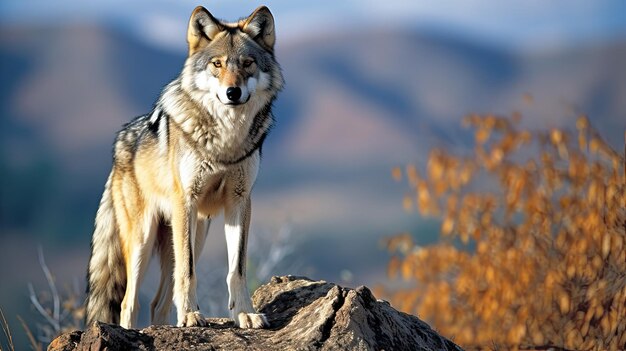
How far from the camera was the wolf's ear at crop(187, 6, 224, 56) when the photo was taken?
5785mm

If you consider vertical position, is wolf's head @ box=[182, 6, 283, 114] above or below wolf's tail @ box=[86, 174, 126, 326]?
above

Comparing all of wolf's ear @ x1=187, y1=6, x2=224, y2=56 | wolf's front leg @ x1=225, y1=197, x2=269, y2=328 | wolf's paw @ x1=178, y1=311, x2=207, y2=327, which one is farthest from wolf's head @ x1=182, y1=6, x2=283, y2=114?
wolf's paw @ x1=178, y1=311, x2=207, y2=327

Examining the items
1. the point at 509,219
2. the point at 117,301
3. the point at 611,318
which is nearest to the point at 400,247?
the point at 509,219

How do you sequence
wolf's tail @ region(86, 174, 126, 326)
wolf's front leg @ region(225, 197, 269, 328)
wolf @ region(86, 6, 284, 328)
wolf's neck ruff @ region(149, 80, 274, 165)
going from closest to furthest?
wolf's front leg @ region(225, 197, 269, 328)
wolf @ region(86, 6, 284, 328)
wolf's neck ruff @ region(149, 80, 274, 165)
wolf's tail @ region(86, 174, 126, 326)

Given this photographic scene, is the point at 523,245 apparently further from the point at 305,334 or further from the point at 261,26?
the point at 305,334

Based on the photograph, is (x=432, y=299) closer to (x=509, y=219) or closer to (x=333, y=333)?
(x=509, y=219)

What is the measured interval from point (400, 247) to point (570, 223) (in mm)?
2972

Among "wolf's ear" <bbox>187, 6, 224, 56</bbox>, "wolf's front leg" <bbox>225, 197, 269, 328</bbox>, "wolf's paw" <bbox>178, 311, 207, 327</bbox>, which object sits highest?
"wolf's ear" <bbox>187, 6, 224, 56</bbox>

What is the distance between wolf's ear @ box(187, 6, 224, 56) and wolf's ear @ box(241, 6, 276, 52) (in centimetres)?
20

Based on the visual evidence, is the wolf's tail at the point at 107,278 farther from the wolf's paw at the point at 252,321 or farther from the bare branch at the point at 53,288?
the wolf's paw at the point at 252,321

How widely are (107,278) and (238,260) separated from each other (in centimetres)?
144

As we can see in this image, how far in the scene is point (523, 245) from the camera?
8.83 meters

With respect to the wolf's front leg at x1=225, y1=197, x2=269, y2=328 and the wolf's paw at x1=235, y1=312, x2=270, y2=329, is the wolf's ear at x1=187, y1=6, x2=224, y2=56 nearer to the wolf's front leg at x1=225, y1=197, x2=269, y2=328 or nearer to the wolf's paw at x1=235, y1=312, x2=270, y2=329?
the wolf's front leg at x1=225, y1=197, x2=269, y2=328

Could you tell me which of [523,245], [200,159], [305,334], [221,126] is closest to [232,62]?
[221,126]
